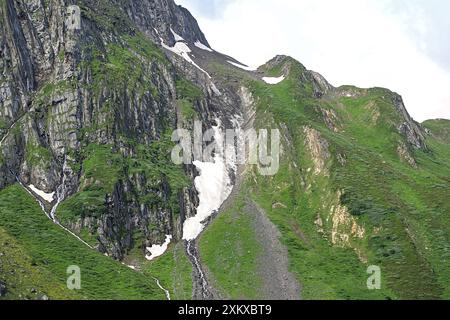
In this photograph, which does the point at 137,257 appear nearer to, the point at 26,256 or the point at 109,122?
the point at 26,256

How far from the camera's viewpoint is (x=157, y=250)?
151 metres

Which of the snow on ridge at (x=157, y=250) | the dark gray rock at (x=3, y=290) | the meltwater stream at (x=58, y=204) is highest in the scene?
the meltwater stream at (x=58, y=204)

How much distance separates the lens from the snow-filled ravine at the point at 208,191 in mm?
163750

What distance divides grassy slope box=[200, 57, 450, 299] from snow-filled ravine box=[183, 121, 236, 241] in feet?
22.5

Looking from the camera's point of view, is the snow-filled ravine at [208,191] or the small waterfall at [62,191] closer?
the small waterfall at [62,191]

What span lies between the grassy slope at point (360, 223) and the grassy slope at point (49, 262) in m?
24.3

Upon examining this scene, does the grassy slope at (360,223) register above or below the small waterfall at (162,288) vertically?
above

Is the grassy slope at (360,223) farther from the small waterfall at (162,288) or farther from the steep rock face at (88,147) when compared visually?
the steep rock face at (88,147)

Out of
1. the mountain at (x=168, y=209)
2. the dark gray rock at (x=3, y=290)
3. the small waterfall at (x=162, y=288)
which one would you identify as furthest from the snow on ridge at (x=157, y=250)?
the dark gray rock at (x=3, y=290)

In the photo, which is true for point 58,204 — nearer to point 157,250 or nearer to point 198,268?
point 157,250

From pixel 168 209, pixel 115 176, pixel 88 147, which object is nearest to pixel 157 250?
pixel 168 209

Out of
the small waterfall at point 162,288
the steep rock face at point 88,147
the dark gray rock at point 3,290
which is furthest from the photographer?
the steep rock face at point 88,147
